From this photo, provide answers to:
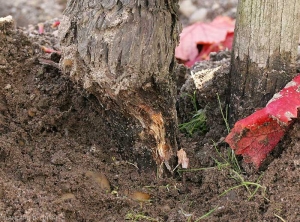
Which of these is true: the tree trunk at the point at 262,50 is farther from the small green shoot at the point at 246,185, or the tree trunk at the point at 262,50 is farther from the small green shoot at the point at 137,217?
the small green shoot at the point at 137,217

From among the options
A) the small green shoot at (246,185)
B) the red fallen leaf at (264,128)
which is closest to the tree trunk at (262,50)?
the red fallen leaf at (264,128)

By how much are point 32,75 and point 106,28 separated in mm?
Result: 482

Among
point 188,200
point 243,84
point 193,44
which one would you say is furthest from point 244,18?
point 193,44

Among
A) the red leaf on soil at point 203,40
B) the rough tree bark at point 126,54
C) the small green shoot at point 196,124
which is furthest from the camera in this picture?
the red leaf on soil at point 203,40

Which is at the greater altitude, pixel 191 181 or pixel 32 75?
pixel 32 75

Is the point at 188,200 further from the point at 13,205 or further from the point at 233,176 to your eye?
the point at 13,205

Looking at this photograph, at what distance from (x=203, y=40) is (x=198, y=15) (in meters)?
0.90

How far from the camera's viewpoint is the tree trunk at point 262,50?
1672mm

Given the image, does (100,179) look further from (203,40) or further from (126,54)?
(203,40)

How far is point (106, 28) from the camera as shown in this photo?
1509 millimetres

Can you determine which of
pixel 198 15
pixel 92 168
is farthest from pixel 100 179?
pixel 198 15

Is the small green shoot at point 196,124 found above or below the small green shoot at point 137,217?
above

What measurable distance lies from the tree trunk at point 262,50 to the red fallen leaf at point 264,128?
0.09 metres

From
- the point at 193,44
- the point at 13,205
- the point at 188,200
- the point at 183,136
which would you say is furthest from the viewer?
the point at 193,44
